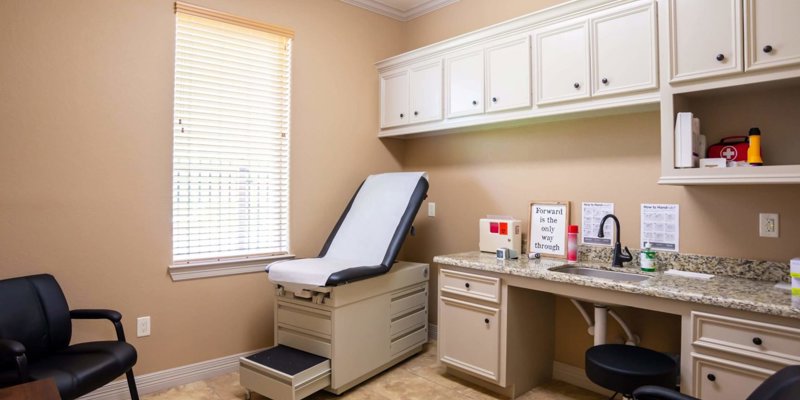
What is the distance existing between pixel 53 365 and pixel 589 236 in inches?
120

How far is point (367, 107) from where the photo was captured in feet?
12.9

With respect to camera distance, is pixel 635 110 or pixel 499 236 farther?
pixel 499 236

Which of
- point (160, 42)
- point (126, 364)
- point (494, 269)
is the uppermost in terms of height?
point (160, 42)

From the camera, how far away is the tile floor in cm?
272

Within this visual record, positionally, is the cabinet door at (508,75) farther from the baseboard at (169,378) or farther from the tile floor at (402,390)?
the baseboard at (169,378)

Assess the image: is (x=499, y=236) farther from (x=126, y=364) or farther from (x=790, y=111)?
(x=126, y=364)

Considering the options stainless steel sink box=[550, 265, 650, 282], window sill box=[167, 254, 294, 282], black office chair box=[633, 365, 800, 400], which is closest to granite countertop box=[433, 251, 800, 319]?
stainless steel sink box=[550, 265, 650, 282]

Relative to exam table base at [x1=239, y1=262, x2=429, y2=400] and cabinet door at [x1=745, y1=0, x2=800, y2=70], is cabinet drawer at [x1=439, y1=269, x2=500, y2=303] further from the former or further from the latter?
cabinet door at [x1=745, y1=0, x2=800, y2=70]

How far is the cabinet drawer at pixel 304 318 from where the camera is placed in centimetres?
268

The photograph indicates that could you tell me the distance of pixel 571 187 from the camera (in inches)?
116

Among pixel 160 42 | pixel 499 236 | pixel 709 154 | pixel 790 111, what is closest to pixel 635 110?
pixel 709 154

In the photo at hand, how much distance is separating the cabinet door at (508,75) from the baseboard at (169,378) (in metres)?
2.61

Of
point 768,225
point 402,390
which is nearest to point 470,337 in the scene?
point 402,390

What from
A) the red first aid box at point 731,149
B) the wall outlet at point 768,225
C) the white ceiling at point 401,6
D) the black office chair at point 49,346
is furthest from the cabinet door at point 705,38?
the black office chair at point 49,346
